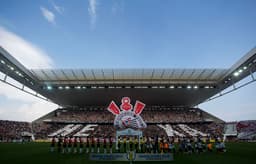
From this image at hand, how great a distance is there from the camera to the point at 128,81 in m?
37.7

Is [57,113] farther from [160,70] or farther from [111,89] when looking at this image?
[160,70]

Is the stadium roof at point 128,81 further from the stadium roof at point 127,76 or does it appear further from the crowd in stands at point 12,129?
the crowd in stands at point 12,129

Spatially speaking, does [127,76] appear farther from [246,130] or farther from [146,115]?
[246,130]

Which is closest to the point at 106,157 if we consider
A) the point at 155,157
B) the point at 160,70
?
the point at 155,157

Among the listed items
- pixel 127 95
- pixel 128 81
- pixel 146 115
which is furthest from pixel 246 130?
pixel 128 81

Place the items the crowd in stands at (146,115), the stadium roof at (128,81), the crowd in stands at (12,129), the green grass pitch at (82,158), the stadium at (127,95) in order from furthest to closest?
1. the crowd in stands at (146,115)
2. the crowd in stands at (12,129)
3. the stadium at (127,95)
4. the stadium roof at (128,81)
5. the green grass pitch at (82,158)

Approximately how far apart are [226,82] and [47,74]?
99.8 feet

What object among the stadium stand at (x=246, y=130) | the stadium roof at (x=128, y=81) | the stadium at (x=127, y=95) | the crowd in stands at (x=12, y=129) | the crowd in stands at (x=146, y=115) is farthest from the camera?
the crowd in stands at (x=146, y=115)

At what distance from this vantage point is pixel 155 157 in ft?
41.2

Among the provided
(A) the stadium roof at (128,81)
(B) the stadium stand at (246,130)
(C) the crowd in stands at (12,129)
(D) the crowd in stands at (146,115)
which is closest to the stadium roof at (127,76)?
(A) the stadium roof at (128,81)

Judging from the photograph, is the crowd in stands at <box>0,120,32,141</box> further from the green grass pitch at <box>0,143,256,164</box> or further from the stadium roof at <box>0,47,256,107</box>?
the green grass pitch at <box>0,143,256,164</box>

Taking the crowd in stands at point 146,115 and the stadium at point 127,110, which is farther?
the crowd in stands at point 146,115

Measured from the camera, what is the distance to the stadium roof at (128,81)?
29.8 meters

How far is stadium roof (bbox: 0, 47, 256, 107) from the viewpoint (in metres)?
29.8
